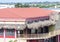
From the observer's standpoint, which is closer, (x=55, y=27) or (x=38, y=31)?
(x=38, y=31)

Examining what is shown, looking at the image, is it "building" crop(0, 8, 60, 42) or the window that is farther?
the window

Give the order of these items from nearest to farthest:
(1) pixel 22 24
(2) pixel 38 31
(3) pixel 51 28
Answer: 1. (1) pixel 22 24
2. (2) pixel 38 31
3. (3) pixel 51 28

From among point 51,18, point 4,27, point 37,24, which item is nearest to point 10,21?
point 4,27

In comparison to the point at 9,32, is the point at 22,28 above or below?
above

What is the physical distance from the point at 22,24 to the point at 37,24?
1.82 meters

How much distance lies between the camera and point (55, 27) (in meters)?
38.0

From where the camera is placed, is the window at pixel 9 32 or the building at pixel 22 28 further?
the window at pixel 9 32

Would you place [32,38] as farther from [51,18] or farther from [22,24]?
[51,18]

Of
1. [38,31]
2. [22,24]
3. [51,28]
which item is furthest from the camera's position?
[51,28]

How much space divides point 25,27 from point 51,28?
5386mm

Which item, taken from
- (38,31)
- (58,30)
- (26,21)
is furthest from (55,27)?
(26,21)

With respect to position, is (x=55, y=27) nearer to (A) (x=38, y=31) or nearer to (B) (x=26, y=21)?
(A) (x=38, y=31)

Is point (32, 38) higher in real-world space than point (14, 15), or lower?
lower

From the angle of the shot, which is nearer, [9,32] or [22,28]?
[22,28]
